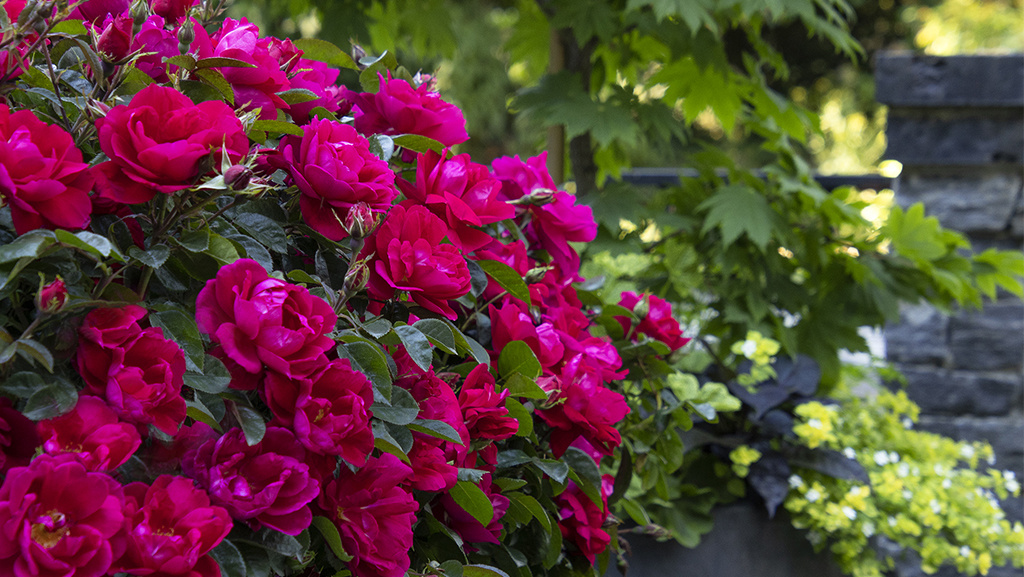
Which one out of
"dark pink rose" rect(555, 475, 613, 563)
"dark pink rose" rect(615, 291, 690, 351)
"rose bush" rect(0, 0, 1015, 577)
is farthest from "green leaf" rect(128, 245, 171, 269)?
"dark pink rose" rect(615, 291, 690, 351)

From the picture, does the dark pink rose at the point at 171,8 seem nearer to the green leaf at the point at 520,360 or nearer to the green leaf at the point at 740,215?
the green leaf at the point at 520,360

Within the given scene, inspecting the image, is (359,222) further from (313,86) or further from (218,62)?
(313,86)

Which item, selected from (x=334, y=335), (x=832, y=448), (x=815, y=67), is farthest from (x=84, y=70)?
(x=815, y=67)

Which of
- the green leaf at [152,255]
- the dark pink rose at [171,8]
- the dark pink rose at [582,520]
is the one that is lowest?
the dark pink rose at [582,520]

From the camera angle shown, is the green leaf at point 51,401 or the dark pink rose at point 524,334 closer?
the green leaf at point 51,401

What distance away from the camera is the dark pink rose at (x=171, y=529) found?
0.45 meters

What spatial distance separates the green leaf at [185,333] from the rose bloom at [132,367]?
0.06 ft

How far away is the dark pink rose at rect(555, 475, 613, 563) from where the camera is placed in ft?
2.77

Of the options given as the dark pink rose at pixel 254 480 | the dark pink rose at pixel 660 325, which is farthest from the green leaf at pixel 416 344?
the dark pink rose at pixel 660 325

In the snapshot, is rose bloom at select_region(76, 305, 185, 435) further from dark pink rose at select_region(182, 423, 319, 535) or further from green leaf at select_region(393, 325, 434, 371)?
green leaf at select_region(393, 325, 434, 371)

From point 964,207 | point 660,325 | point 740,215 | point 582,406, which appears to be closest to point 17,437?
point 582,406

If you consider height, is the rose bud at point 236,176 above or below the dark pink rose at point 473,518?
above

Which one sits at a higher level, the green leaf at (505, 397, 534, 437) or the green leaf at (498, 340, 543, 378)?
the green leaf at (498, 340, 543, 378)

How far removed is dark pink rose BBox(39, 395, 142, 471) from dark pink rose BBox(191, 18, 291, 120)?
0.90 ft
